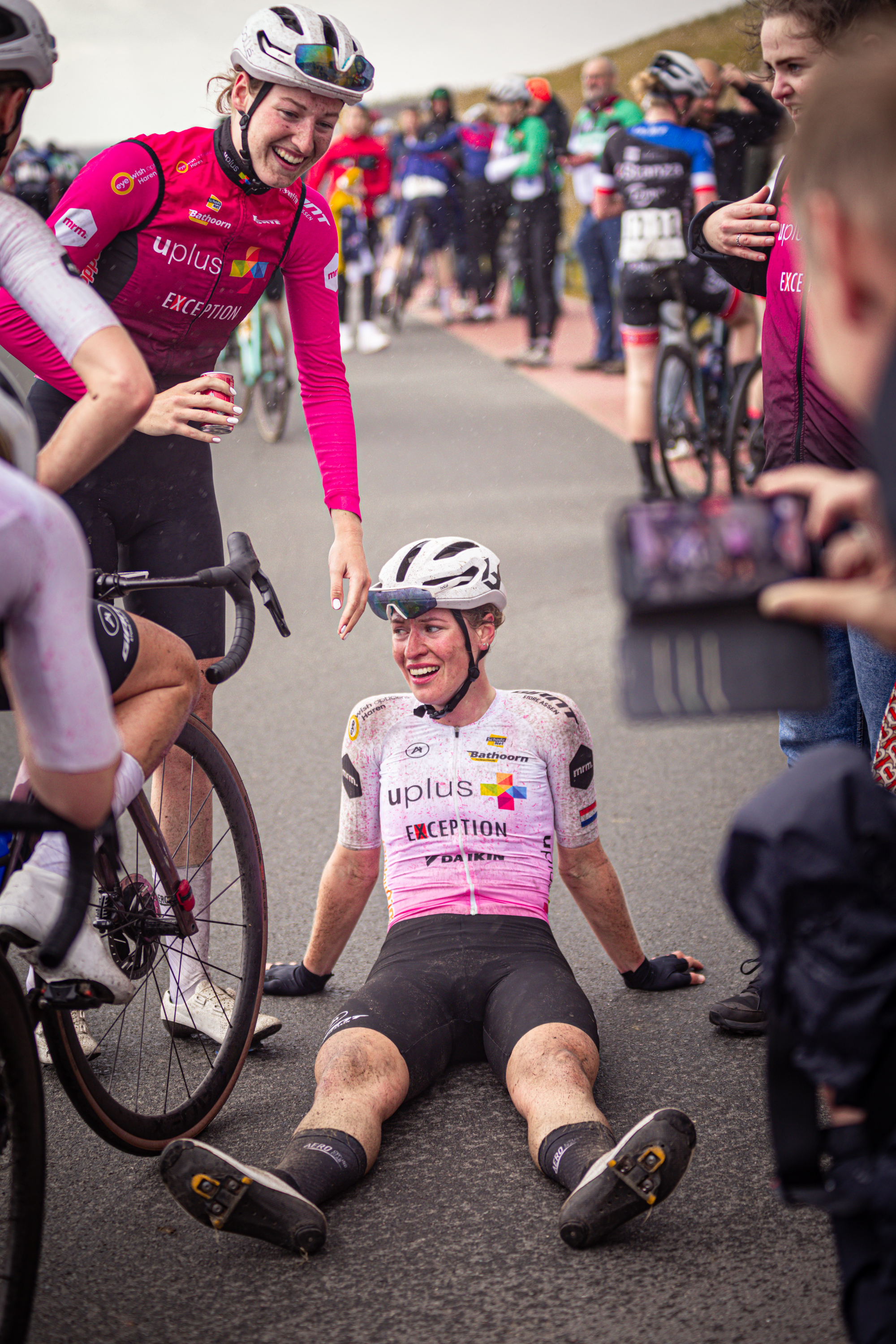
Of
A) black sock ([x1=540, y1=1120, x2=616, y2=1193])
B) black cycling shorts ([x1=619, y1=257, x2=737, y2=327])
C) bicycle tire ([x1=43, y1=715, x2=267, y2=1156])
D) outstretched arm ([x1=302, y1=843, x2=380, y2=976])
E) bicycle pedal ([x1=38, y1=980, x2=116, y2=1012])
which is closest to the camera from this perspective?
bicycle pedal ([x1=38, y1=980, x2=116, y2=1012])

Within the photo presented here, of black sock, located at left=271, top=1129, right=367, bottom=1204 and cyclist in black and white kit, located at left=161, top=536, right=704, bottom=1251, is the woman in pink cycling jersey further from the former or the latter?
black sock, located at left=271, top=1129, right=367, bottom=1204

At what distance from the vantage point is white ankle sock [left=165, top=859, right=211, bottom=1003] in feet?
11.0

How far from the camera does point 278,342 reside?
11.1 m

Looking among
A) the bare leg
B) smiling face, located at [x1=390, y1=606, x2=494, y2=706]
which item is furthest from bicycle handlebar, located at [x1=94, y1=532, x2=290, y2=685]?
the bare leg

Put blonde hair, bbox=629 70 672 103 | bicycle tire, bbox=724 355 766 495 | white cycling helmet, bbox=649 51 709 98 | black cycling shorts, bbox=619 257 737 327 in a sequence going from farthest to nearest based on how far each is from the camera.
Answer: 1. blonde hair, bbox=629 70 672 103
2. white cycling helmet, bbox=649 51 709 98
3. black cycling shorts, bbox=619 257 737 327
4. bicycle tire, bbox=724 355 766 495

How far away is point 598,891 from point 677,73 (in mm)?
6867

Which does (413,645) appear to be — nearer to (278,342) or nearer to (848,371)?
(848,371)

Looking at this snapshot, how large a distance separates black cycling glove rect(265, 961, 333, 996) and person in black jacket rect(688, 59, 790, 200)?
23.7 ft

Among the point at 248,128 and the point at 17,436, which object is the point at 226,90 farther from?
the point at 17,436

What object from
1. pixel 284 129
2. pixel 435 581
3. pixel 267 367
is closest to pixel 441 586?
pixel 435 581

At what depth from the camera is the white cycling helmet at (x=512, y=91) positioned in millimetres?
14961

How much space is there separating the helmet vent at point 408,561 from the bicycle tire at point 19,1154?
1.40m

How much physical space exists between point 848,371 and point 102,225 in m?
2.16

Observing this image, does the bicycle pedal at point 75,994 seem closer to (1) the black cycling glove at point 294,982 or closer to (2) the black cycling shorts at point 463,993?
(2) the black cycling shorts at point 463,993
